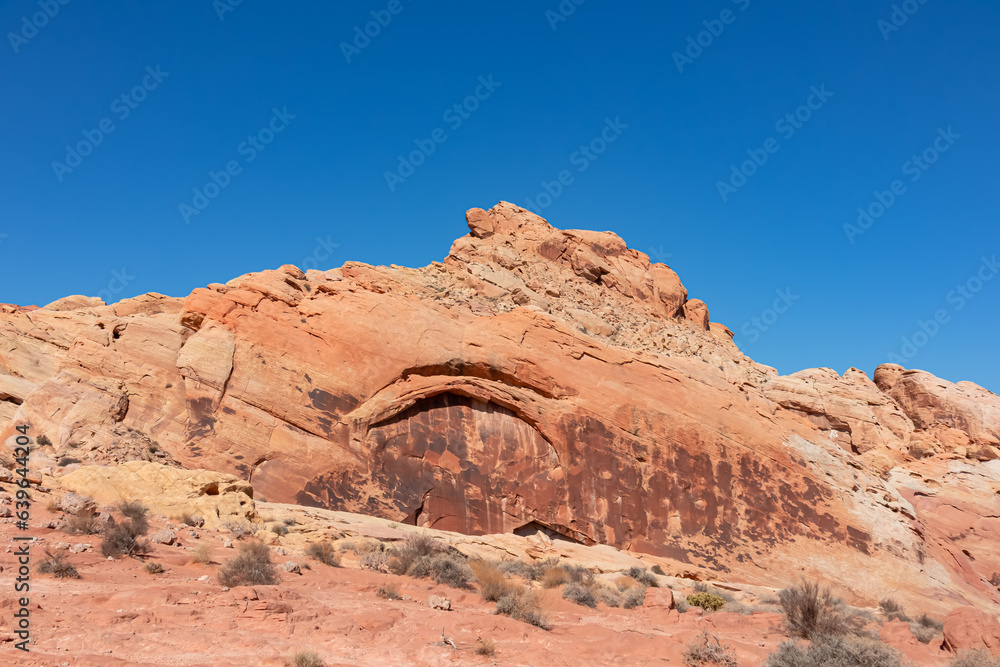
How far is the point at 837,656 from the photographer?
9.63 m

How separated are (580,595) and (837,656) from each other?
5597 millimetres

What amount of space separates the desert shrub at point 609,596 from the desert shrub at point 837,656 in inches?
179

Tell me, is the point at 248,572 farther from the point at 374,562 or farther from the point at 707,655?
the point at 707,655

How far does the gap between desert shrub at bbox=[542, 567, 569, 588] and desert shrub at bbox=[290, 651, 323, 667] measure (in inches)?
333

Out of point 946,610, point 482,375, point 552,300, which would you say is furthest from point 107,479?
point 946,610

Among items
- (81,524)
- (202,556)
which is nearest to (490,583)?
(202,556)

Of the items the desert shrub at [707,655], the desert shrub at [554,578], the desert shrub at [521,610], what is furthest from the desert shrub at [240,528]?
the desert shrub at [707,655]

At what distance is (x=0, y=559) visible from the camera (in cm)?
967

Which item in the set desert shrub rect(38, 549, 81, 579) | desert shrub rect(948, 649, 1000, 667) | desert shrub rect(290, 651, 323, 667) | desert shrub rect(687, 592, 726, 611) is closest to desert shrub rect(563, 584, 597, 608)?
desert shrub rect(687, 592, 726, 611)

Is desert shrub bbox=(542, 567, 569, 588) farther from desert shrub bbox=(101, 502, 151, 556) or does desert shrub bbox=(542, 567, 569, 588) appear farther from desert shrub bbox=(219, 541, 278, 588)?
desert shrub bbox=(101, 502, 151, 556)

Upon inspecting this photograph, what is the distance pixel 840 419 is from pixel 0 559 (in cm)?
3316

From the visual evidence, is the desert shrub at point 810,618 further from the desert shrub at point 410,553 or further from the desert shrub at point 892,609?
the desert shrub at point 410,553

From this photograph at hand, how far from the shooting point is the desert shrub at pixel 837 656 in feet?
30.9

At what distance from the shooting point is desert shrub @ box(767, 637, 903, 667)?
9414mm
